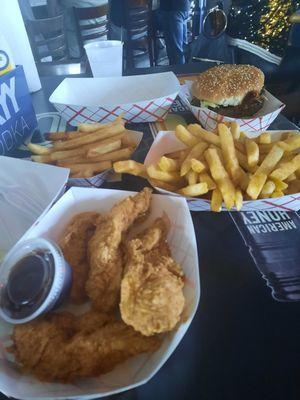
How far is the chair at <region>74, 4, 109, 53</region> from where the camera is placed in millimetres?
2885

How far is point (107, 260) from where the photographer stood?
0.76 meters

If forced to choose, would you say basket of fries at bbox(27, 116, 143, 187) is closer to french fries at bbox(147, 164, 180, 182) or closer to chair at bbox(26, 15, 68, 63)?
french fries at bbox(147, 164, 180, 182)

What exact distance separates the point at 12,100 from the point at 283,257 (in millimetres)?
1289

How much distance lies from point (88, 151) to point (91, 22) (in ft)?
10.2

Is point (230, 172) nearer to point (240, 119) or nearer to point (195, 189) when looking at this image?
point (195, 189)

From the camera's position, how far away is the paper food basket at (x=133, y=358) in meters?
0.59

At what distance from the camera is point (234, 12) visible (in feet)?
8.25

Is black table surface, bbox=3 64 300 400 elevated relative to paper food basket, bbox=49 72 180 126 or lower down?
lower down

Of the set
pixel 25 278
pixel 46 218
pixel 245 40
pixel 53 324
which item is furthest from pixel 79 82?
pixel 245 40

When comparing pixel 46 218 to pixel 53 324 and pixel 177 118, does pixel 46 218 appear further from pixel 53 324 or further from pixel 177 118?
pixel 177 118

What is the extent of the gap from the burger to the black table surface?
3.31ft

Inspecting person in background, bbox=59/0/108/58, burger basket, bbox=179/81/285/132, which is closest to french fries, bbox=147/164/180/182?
burger basket, bbox=179/81/285/132

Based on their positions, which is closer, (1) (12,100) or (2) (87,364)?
(2) (87,364)

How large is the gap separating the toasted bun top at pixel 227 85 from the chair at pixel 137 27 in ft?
8.01
